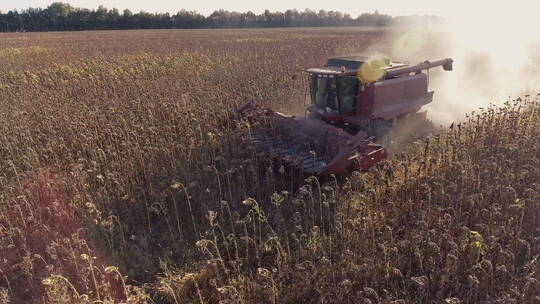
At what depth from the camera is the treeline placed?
7506cm

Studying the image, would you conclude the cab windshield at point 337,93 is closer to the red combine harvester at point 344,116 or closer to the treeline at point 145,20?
the red combine harvester at point 344,116

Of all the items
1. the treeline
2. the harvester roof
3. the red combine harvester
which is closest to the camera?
the red combine harvester

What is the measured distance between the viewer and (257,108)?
315 inches

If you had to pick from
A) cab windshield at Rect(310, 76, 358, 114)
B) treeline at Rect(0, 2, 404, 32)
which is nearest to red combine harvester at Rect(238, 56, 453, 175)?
cab windshield at Rect(310, 76, 358, 114)

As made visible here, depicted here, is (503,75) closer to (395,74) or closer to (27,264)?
(395,74)

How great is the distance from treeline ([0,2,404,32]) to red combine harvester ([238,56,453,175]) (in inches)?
2720

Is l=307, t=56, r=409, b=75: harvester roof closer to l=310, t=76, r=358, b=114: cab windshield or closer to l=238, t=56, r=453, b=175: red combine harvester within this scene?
l=238, t=56, r=453, b=175: red combine harvester

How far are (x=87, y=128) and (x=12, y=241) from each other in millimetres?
3511

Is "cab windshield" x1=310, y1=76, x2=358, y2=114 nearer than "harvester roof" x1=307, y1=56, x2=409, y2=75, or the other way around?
"harvester roof" x1=307, y1=56, x2=409, y2=75

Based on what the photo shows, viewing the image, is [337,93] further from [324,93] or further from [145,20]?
[145,20]

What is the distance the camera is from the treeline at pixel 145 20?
246 feet

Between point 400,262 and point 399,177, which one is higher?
point 399,177

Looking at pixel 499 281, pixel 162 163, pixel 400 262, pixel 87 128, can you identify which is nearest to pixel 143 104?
pixel 87 128

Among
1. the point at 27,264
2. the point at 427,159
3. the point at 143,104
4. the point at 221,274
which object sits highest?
the point at 143,104
